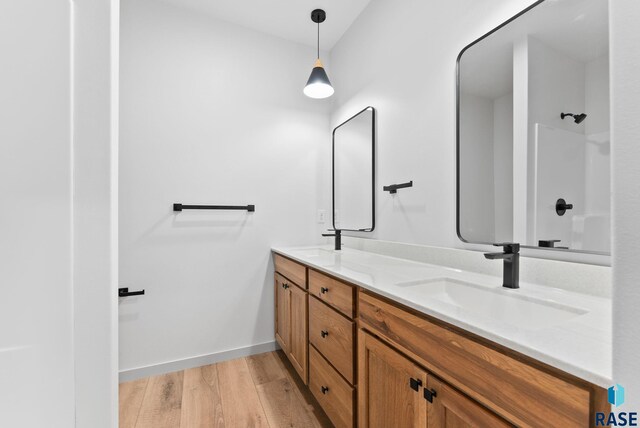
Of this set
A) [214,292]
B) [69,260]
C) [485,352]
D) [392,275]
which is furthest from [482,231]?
[214,292]

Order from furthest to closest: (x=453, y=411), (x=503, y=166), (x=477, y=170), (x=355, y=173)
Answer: (x=355, y=173) → (x=477, y=170) → (x=503, y=166) → (x=453, y=411)

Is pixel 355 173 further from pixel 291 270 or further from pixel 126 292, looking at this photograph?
pixel 126 292

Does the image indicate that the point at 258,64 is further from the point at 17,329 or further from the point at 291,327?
the point at 17,329

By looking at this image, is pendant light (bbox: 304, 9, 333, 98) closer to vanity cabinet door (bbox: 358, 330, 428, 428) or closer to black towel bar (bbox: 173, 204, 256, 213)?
black towel bar (bbox: 173, 204, 256, 213)

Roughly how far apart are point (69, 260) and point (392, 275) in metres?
1.07

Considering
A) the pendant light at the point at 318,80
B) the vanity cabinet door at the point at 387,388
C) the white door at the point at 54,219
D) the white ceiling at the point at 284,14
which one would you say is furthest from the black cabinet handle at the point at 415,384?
the white ceiling at the point at 284,14

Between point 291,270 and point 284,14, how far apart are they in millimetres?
1867

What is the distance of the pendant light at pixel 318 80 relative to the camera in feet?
6.23

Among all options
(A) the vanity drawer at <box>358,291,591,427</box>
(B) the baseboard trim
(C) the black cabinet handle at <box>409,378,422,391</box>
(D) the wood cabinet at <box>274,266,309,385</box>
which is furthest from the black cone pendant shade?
(B) the baseboard trim

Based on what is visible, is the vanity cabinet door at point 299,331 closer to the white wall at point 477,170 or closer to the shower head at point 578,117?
the white wall at point 477,170

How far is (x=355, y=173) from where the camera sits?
216cm

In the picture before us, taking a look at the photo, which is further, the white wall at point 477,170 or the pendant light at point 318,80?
the pendant light at point 318,80

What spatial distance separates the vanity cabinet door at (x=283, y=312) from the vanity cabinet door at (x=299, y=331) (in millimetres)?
66

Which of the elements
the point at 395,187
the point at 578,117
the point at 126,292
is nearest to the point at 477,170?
the point at 578,117
